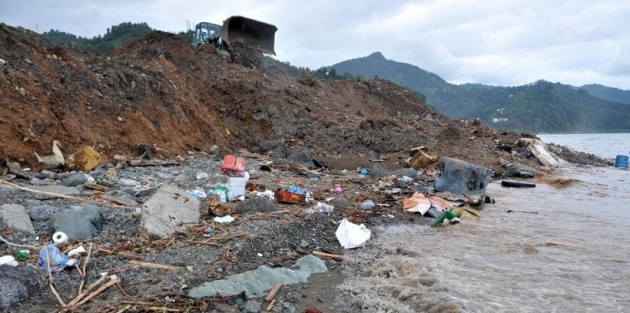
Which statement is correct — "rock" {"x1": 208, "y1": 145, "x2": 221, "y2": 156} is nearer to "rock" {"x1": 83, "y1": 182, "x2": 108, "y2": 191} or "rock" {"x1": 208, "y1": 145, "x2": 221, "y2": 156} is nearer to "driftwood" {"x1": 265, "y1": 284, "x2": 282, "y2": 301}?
"rock" {"x1": 83, "y1": 182, "x2": 108, "y2": 191}

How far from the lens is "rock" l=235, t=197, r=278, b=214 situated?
538 cm

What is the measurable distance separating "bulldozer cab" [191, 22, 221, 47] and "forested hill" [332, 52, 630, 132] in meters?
49.4

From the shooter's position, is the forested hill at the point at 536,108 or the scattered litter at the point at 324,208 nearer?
the scattered litter at the point at 324,208

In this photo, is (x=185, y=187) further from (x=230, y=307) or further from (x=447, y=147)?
(x=447, y=147)

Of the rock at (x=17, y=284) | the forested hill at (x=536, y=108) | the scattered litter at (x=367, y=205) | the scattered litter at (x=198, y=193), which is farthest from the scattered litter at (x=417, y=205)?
the forested hill at (x=536, y=108)

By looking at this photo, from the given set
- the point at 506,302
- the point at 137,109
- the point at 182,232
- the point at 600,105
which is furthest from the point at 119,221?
the point at 600,105

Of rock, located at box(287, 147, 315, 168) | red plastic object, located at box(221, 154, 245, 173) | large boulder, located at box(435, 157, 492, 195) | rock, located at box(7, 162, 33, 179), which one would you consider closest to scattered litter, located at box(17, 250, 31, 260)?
rock, located at box(7, 162, 33, 179)

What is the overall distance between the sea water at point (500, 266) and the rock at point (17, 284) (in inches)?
91.4

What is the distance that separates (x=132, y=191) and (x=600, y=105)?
9303 centimetres

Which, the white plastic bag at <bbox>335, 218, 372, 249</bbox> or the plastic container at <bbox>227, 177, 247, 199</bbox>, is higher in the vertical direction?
the plastic container at <bbox>227, 177, 247, 199</bbox>

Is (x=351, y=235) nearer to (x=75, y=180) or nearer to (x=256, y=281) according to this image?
(x=256, y=281)

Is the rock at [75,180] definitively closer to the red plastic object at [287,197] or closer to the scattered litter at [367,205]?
the red plastic object at [287,197]

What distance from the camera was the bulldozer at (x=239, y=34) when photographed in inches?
761

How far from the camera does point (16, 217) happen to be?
4.07 metres
